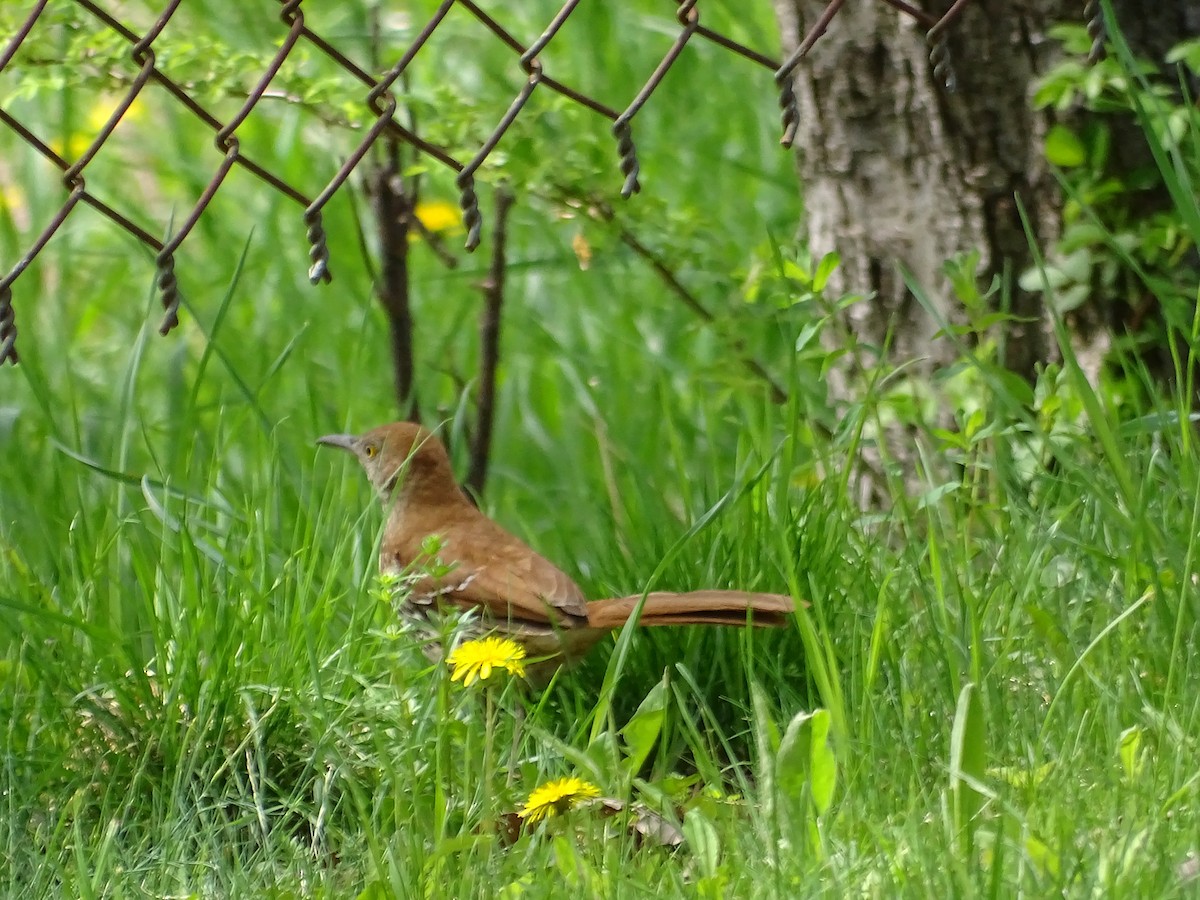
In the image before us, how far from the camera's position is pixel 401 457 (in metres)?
3.97

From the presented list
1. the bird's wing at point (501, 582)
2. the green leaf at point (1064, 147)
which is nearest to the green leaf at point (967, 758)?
the bird's wing at point (501, 582)

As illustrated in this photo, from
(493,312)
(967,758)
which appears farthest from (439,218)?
(967,758)

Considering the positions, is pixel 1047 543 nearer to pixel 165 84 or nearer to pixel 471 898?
pixel 471 898

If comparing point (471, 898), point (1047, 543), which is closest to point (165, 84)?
point (471, 898)

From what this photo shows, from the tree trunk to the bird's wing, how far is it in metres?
0.93

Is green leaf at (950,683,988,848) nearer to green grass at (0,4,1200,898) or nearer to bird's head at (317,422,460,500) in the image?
green grass at (0,4,1200,898)

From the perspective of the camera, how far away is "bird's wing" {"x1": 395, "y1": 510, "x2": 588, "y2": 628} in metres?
3.21

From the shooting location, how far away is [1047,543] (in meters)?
3.01

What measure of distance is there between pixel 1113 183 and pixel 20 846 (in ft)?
8.57

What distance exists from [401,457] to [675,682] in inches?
44.6

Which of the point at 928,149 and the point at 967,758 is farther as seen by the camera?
the point at 928,149

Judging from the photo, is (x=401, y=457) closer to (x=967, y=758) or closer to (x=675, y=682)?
(x=675, y=682)

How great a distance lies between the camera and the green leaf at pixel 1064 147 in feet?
12.1

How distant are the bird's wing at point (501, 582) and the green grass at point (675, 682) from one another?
155mm
